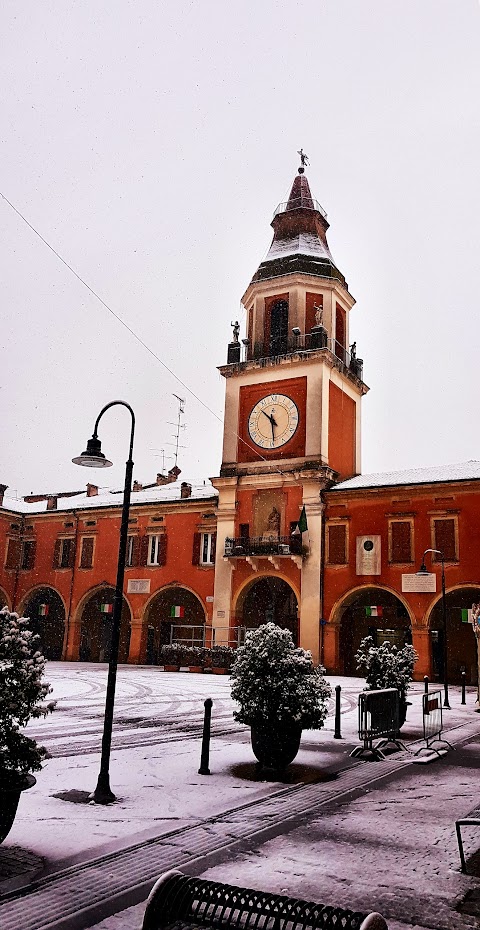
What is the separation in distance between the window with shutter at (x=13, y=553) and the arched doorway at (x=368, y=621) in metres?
19.5

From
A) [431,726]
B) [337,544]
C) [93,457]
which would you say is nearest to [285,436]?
[337,544]

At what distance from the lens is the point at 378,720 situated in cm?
1089

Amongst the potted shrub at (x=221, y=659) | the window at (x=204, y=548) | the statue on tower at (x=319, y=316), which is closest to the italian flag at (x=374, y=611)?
the potted shrub at (x=221, y=659)

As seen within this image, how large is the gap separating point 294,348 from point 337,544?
9751mm

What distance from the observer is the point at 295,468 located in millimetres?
31891

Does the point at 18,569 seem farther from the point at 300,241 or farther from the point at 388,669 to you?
the point at 388,669

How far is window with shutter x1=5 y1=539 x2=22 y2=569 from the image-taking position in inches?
1556

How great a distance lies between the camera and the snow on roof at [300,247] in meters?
35.8

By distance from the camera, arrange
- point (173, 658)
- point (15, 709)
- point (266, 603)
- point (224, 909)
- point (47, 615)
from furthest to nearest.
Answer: point (47, 615)
point (266, 603)
point (173, 658)
point (15, 709)
point (224, 909)

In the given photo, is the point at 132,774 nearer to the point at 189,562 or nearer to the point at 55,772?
the point at 55,772

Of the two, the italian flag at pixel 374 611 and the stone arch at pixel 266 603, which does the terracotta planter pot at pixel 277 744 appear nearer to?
the italian flag at pixel 374 611

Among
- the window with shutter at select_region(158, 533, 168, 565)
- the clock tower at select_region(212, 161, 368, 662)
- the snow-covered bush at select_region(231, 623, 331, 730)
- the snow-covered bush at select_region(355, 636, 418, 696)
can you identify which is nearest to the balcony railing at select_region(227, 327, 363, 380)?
the clock tower at select_region(212, 161, 368, 662)

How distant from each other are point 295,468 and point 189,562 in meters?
7.13

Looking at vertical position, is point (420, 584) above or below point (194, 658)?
above
